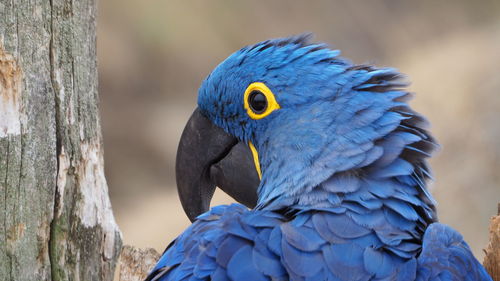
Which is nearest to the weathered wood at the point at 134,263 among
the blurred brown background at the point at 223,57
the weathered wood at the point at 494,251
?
the weathered wood at the point at 494,251

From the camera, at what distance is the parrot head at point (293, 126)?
1848 millimetres

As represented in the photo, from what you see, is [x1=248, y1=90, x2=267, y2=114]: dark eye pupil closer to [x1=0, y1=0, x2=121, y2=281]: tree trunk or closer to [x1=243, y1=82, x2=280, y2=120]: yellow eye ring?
[x1=243, y1=82, x2=280, y2=120]: yellow eye ring

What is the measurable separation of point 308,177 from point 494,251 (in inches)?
24.6

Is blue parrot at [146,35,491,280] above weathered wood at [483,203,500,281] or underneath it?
above

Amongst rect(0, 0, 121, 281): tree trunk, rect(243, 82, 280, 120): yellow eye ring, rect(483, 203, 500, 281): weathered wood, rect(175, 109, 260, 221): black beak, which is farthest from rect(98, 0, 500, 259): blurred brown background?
rect(0, 0, 121, 281): tree trunk

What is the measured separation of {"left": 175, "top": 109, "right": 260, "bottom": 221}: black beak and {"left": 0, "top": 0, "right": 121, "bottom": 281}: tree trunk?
0.99ft

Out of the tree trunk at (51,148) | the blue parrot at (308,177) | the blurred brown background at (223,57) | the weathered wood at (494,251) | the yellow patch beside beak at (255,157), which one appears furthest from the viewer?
the blurred brown background at (223,57)

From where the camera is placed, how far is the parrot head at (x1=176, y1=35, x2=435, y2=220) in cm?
185

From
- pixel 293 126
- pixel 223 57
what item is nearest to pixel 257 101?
pixel 293 126

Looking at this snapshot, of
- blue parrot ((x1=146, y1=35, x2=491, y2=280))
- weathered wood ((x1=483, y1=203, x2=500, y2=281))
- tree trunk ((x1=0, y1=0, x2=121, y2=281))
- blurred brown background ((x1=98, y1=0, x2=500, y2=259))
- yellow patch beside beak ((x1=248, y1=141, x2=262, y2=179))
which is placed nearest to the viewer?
blue parrot ((x1=146, y1=35, x2=491, y2=280))

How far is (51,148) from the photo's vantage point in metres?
1.87

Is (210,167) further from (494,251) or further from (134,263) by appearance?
(494,251)

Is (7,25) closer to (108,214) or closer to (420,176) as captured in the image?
(108,214)

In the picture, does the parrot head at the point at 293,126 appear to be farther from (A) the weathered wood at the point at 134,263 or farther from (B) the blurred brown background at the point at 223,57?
(B) the blurred brown background at the point at 223,57
